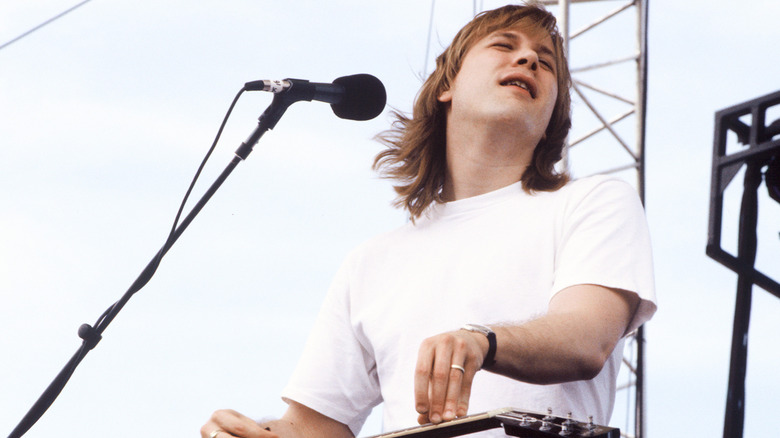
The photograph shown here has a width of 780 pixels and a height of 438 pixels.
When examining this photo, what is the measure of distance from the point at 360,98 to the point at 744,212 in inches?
37.6

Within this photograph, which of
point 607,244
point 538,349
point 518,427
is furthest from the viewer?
point 607,244

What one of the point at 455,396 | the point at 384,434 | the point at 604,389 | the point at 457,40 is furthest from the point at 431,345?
the point at 457,40

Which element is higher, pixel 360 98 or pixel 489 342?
pixel 360 98

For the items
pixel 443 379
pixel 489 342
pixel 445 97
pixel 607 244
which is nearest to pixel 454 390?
pixel 443 379

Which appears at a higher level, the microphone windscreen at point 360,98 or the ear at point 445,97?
the ear at point 445,97

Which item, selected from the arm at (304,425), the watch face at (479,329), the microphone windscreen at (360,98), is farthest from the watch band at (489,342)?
the microphone windscreen at (360,98)

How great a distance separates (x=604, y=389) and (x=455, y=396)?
0.80 m

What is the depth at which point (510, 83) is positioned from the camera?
225cm

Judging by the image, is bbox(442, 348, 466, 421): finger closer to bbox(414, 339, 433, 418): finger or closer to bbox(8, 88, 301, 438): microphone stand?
bbox(414, 339, 433, 418): finger

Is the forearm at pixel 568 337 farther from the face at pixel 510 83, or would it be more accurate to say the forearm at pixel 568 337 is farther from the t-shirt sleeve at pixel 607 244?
the face at pixel 510 83

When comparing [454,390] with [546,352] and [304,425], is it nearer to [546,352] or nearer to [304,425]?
[546,352]

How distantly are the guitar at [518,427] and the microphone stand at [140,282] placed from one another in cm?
64

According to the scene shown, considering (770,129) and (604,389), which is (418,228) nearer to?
(604,389)

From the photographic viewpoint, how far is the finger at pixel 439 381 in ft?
3.96
